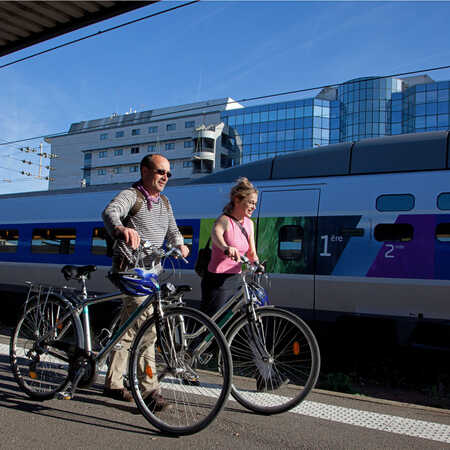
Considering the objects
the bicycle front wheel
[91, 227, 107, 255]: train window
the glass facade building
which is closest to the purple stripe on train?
the bicycle front wheel

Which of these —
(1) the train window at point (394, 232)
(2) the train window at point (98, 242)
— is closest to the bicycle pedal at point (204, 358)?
(1) the train window at point (394, 232)

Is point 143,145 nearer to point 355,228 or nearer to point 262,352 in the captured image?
point 355,228

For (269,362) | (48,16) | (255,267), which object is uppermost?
(48,16)

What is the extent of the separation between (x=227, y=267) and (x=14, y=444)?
6.42 ft

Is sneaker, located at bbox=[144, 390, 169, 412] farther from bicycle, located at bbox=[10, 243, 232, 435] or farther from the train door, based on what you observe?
the train door

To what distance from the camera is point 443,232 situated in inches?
253

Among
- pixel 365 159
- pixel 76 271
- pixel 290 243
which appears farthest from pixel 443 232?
pixel 76 271

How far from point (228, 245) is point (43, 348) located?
1.61 meters

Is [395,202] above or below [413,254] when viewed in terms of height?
above

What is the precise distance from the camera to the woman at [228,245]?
13.2ft

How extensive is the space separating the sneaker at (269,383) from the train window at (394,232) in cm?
370

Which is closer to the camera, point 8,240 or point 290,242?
point 290,242

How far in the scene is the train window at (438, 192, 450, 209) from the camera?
21.2ft

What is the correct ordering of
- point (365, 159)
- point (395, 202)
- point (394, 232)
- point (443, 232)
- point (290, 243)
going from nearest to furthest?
point (443, 232) → point (394, 232) → point (395, 202) → point (365, 159) → point (290, 243)
